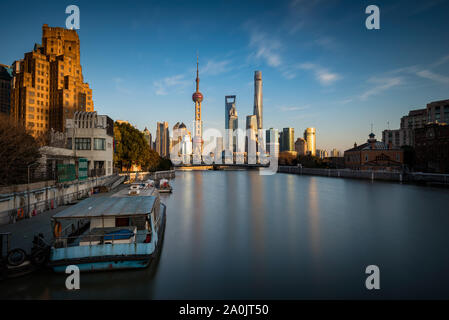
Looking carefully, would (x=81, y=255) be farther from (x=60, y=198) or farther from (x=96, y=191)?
(x=96, y=191)

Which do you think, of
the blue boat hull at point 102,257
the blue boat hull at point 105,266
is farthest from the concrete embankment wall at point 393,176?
the blue boat hull at point 105,266

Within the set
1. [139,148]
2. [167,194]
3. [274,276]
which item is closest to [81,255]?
[274,276]

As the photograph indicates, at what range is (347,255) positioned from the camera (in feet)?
54.3

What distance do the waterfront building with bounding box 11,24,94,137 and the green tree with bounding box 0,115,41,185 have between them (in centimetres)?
8159

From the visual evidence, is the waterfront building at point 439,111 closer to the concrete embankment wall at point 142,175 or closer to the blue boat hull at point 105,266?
the concrete embankment wall at point 142,175

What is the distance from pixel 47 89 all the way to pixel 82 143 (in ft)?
273

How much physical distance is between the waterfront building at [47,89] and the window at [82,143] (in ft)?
211

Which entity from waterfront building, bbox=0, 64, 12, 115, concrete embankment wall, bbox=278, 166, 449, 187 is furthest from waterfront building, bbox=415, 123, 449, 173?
waterfront building, bbox=0, 64, 12, 115

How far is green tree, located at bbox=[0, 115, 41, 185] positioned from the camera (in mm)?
24266

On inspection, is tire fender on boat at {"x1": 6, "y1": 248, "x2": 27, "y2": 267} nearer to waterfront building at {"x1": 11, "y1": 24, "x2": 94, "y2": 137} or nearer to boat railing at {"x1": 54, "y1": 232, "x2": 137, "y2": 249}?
boat railing at {"x1": 54, "y1": 232, "x2": 137, "y2": 249}

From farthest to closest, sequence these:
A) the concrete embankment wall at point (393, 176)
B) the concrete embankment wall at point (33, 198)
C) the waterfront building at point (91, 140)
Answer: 1. the concrete embankment wall at point (393, 176)
2. the waterfront building at point (91, 140)
3. the concrete embankment wall at point (33, 198)

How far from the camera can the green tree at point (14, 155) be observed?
2427 cm

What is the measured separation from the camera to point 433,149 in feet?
236

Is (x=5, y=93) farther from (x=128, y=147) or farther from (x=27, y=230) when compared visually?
(x=27, y=230)
